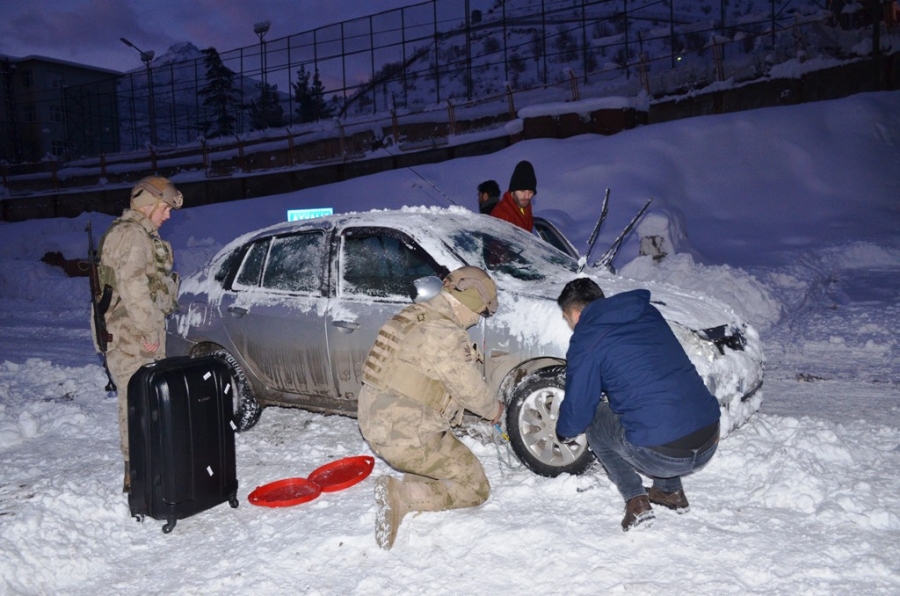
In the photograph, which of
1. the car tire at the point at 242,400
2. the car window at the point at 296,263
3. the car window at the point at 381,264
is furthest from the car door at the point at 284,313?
the car window at the point at 381,264

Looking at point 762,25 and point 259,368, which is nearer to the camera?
point 259,368

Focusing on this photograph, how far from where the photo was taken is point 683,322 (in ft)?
14.1

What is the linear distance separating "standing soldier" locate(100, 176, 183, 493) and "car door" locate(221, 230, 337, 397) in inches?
36.8

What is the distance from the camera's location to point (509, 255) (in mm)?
5129

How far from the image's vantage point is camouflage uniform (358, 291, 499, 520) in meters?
3.47

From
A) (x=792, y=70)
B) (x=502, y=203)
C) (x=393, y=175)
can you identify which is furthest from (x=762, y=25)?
(x=502, y=203)

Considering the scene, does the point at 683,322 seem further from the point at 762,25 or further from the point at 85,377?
the point at 762,25

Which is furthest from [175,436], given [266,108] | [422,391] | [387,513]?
[266,108]

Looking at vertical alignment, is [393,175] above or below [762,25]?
below

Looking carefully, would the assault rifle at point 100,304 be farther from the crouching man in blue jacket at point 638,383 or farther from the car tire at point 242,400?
the crouching man in blue jacket at point 638,383

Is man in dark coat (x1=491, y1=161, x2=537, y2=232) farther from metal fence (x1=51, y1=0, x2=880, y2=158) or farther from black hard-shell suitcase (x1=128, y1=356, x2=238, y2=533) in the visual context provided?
metal fence (x1=51, y1=0, x2=880, y2=158)

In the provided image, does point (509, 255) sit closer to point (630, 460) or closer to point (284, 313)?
point (284, 313)

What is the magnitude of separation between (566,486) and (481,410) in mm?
913

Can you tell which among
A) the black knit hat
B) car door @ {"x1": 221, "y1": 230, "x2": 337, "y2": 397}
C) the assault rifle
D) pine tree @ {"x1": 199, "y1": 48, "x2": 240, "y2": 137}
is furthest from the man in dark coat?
pine tree @ {"x1": 199, "y1": 48, "x2": 240, "y2": 137}
